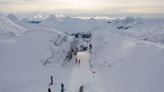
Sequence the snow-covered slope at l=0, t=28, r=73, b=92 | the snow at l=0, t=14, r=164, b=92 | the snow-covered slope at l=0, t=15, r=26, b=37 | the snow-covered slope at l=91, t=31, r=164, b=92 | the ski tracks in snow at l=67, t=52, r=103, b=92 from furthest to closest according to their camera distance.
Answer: the snow-covered slope at l=0, t=15, r=26, b=37 → the snow-covered slope at l=0, t=28, r=73, b=92 → the snow at l=0, t=14, r=164, b=92 → the snow-covered slope at l=91, t=31, r=164, b=92 → the ski tracks in snow at l=67, t=52, r=103, b=92

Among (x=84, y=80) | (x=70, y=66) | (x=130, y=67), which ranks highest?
(x=130, y=67)

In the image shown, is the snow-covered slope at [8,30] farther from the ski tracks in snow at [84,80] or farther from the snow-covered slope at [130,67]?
the ski tracks in snow at [84,80]

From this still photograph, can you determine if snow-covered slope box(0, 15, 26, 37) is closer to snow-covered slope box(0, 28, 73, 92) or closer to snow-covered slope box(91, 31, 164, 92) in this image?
snow-covered slope box(0, 28, 73, 92)

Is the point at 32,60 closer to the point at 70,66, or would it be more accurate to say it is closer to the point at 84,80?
the point at 70,66

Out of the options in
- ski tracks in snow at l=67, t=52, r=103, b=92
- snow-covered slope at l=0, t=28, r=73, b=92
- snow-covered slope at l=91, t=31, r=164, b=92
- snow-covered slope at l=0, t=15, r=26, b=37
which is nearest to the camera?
ski tracks in snow at l=67, t=52, r=103, b=92

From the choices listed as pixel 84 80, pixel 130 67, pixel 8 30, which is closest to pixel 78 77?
pixel 84 80

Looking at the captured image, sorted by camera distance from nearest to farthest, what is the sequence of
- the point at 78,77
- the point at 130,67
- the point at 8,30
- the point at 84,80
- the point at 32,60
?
the point at 84,80 < the point at 78,77 < the point at 130,67 < the point at 32,60 < the point at 8,30

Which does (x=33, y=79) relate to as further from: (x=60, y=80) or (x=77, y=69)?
(x=77, y=69)

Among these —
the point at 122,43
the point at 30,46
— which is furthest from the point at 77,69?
the point at 122,43

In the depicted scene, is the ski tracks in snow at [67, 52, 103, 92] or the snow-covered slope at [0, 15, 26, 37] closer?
the ski tracks in snow at [67, 52, 103, 92]

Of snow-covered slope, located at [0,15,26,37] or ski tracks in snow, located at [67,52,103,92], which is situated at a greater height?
snow-covered slope, located at [0,15,26,37]

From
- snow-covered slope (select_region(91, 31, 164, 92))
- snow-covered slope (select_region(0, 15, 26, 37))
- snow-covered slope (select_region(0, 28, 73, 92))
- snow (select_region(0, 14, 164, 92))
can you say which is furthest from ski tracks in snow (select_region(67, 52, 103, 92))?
snow-covered slope (select_region(0, 15, 26, 37))

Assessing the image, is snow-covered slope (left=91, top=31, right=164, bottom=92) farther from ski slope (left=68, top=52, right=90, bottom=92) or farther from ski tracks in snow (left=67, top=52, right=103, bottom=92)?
ski slope (left=68, top=52, right=90, bottom=92)
